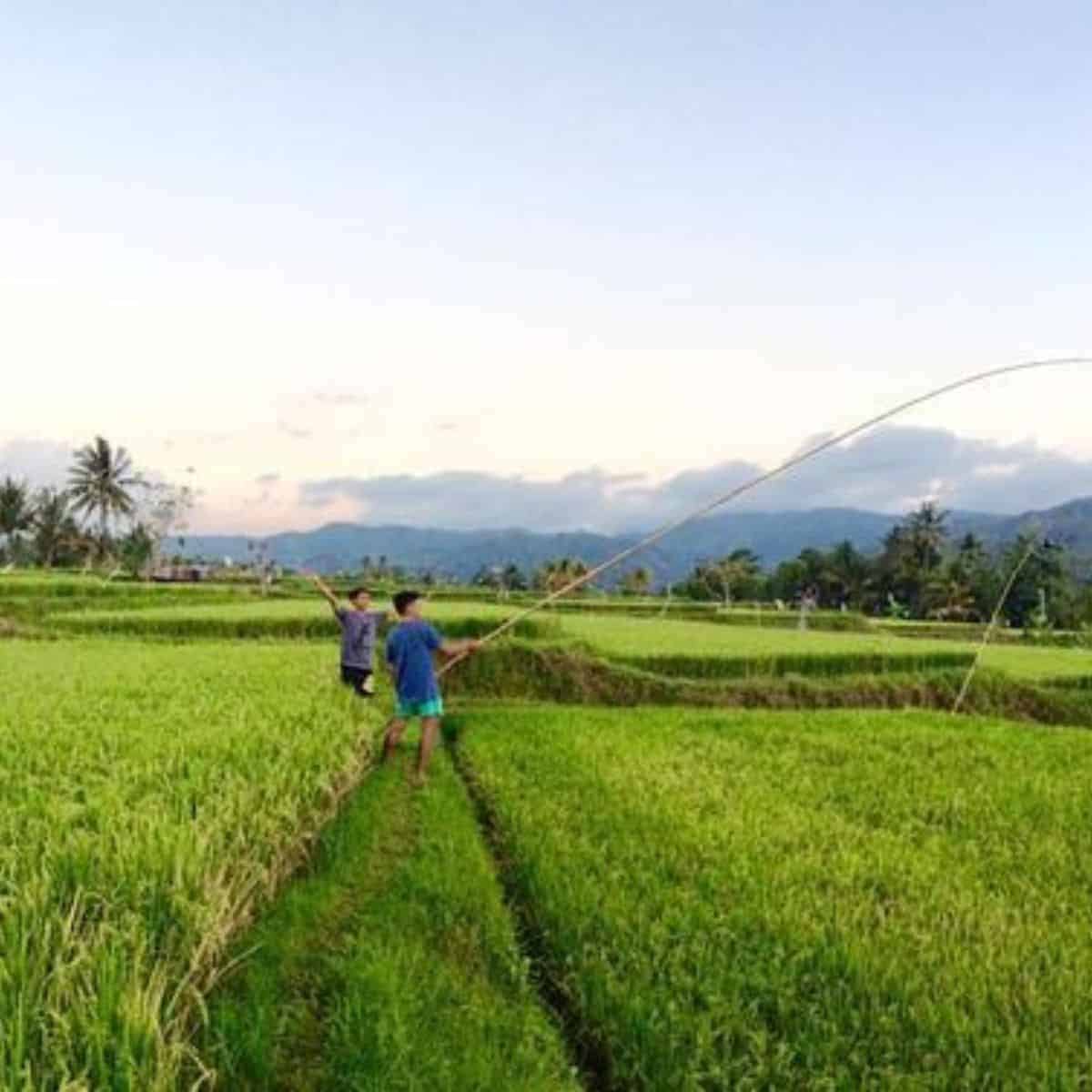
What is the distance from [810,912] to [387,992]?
6.92 feet

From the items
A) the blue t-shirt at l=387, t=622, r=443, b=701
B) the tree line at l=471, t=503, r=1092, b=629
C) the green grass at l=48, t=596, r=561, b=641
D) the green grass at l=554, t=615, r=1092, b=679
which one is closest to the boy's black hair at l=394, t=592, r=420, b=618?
the blue t-shirt at l=387, t=622, r=443, b=701

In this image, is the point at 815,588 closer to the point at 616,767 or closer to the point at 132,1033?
the point at 616,767

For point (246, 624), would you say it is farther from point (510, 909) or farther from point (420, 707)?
point (510, 909)

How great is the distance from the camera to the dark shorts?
1380cm

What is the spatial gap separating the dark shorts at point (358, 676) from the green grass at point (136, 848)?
2.51 m

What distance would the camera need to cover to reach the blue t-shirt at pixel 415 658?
37.1 feet

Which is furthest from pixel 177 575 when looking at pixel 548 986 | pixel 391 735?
pixel 548 986

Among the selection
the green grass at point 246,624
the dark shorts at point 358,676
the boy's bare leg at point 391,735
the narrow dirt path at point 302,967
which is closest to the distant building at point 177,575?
the green grass at point 246,624

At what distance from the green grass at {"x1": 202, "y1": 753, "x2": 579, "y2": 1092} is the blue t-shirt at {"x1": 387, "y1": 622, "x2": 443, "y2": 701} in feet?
11.1

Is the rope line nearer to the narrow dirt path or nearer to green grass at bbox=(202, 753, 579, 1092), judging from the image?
the narrow dirt path

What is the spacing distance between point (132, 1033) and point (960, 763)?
9.85m

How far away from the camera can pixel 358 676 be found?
13.9 metres

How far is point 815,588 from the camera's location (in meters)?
76.5

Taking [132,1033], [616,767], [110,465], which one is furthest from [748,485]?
[110,465]
